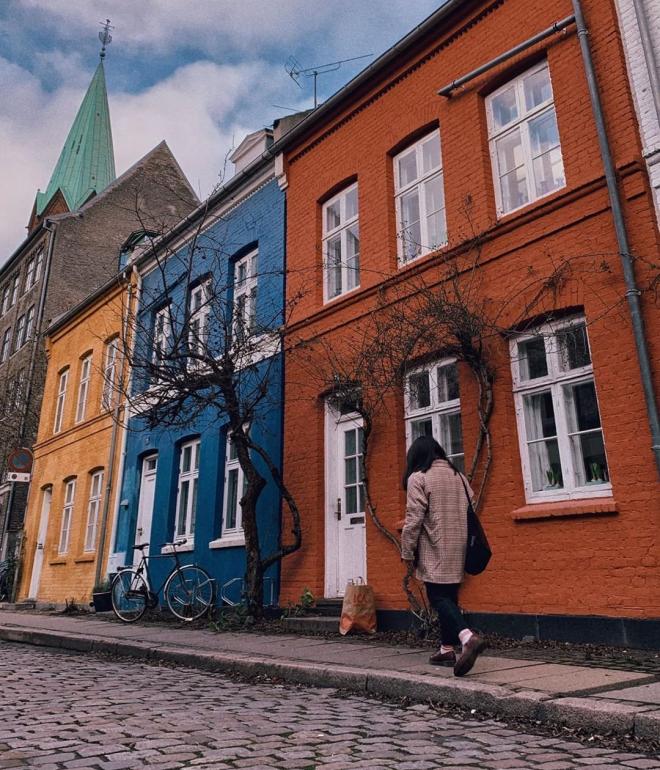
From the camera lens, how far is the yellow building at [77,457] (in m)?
16.0

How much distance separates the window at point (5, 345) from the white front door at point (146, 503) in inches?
685

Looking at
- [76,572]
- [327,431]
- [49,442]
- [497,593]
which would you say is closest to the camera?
[497,593]

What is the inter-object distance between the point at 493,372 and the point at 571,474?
149cm

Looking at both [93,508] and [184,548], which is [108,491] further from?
[184,548]

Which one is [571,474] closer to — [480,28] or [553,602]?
[553,602]

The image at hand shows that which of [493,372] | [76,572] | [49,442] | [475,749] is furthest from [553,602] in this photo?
[49,442]

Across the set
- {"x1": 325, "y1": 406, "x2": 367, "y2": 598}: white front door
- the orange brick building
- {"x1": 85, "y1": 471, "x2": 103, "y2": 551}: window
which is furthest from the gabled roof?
{"x1": 325, "y1": 406, "x2": 367, "y2": 598}: white front door

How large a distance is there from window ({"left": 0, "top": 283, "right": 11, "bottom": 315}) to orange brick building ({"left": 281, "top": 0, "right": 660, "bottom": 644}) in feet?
79.7

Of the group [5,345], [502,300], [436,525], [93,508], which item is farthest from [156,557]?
[5,345]

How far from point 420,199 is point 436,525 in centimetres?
588

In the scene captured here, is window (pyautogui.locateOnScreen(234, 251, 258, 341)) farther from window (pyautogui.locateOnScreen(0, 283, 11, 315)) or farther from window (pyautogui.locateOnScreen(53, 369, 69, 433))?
window (pyautogui.locateOnScreen(0, 283, 11, 315))

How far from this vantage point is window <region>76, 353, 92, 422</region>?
18594 millimetres

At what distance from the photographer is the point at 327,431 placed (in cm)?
1037

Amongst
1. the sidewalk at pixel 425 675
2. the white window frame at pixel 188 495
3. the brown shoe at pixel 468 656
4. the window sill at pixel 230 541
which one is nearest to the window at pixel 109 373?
the white window frame at pixel 188 495
